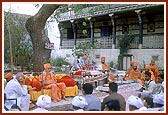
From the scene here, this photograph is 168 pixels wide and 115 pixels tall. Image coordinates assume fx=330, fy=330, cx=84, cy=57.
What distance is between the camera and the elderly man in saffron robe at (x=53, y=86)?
7.53m

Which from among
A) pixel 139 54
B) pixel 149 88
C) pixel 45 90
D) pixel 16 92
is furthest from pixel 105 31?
pixel 16 92

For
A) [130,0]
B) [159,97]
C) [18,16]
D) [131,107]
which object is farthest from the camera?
[18,16]

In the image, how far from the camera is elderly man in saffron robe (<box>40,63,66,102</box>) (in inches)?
297

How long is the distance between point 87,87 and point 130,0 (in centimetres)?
151

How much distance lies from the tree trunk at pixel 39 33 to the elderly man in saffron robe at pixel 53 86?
0.87 metres

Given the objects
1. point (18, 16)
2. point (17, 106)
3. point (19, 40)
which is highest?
point (18, 16)

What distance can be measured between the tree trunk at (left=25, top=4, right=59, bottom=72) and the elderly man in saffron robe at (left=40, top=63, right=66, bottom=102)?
869 mm

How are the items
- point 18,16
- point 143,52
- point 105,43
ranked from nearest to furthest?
point 143,52
point 18,16
point 105,43

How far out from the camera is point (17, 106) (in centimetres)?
544

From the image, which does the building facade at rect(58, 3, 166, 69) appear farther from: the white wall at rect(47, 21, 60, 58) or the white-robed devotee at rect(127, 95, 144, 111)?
the white-robed devotee at rect(127, 95, 144, 111)

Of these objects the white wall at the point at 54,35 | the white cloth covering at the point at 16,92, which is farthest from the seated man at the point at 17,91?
the white wall at the point at 54,35

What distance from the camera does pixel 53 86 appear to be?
7.55 metres

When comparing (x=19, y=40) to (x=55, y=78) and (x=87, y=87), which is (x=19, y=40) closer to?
(x=55, y=78)

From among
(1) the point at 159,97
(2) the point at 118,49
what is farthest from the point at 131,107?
(2) the point at 118,49
